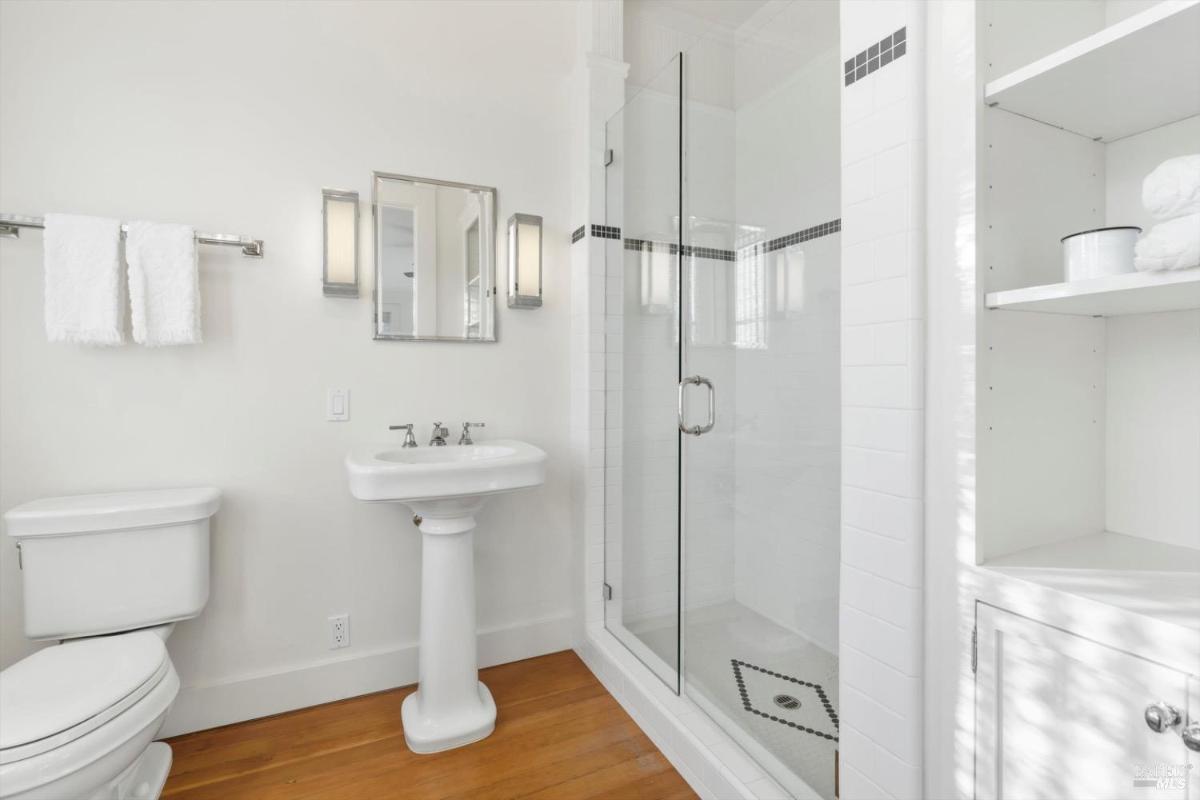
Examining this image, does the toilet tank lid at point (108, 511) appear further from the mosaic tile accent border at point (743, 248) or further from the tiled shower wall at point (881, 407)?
the tiled shower wall at point (881, 407)

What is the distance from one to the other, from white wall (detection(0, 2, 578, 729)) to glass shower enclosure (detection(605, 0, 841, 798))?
501mm

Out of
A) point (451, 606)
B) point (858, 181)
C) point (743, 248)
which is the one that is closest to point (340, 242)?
point (451, 606)

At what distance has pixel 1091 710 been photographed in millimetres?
854

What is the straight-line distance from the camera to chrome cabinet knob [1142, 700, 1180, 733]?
2.50 ft

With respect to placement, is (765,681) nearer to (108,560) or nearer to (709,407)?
(709,407)

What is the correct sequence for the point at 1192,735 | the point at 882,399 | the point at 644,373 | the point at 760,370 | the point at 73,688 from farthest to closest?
the point at 644,373, the point at 760,370, the point at 73,688, the point at 882,399, the point at 1192,735

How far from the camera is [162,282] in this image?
1795mm

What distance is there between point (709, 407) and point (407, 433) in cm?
111

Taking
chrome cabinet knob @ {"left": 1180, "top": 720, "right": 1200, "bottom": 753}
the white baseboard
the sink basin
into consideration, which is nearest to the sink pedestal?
the sink basin

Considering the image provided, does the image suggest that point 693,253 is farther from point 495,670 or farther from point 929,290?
point 495,670

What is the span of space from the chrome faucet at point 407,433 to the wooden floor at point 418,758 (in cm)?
94

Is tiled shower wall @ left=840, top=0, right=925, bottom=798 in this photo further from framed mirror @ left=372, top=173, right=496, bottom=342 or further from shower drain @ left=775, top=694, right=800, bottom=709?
framed mirror @ left=372, top=173, right=496, bottom=342

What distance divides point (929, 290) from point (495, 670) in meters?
2.08

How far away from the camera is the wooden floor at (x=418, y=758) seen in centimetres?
167
